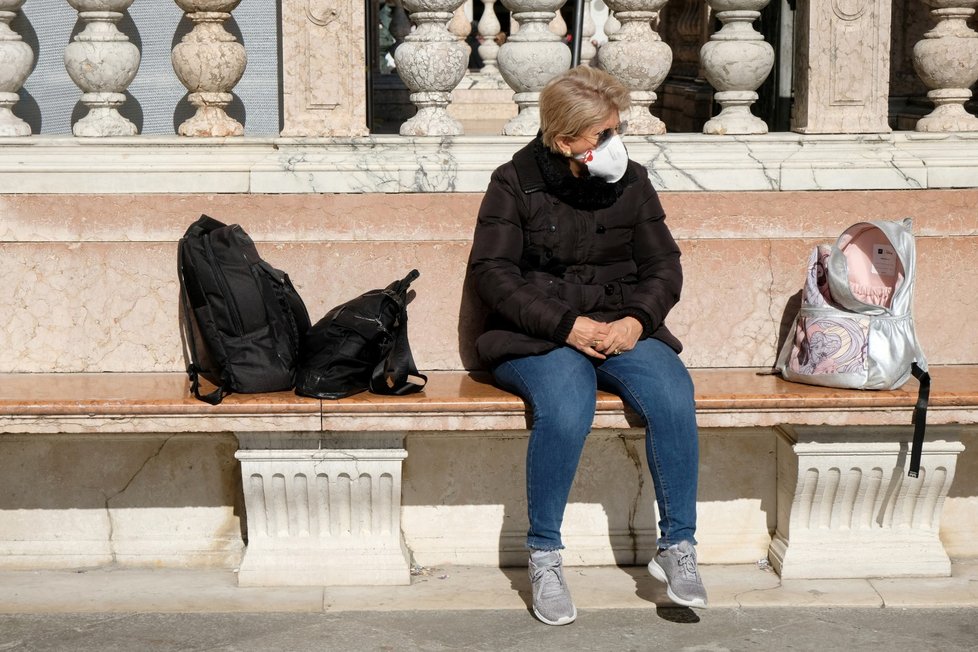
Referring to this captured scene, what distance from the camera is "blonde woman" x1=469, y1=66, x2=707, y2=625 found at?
13.5 ft

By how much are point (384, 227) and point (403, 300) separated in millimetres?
487

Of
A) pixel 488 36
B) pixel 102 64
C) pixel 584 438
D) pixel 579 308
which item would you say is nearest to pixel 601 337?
pixel 579 308

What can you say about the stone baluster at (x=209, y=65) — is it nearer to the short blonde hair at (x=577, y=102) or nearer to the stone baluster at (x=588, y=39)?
the short blonde hair at (x=577, y=102)

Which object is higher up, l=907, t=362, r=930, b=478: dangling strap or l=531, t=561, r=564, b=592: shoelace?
l=907, t=362, r=930, b=478: dangling strap

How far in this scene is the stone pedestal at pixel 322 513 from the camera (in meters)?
4.37

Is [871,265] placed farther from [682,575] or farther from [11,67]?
[11,67]

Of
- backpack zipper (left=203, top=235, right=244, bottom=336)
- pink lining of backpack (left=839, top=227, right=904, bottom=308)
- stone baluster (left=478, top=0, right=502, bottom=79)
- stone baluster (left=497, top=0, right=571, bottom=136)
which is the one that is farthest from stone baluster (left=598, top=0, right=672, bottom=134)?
stone baluster (left=478, top=0, right=502, bottom=79)

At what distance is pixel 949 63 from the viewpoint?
4934mm

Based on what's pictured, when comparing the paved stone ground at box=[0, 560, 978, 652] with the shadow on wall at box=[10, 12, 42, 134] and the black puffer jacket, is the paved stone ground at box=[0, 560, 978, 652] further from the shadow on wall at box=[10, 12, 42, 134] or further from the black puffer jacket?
the shadow on wall at box=[10, 12, 42, 134]

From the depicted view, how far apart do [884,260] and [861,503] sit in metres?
0.74

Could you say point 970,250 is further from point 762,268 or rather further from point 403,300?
point 403,300

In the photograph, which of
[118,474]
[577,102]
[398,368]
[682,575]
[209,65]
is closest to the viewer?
[682,575]

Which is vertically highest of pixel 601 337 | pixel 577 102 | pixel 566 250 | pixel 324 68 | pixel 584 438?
pixel 324 68

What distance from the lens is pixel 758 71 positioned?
4.93m
